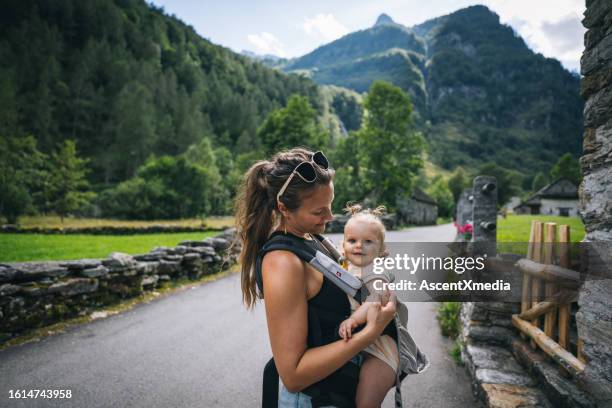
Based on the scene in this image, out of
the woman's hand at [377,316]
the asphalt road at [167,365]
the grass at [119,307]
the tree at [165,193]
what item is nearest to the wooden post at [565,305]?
the asphalt road at [167,365]

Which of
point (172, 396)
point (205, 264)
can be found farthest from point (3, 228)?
point (172, 396)

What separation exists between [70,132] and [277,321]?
78716 mm

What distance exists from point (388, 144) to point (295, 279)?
3265cm

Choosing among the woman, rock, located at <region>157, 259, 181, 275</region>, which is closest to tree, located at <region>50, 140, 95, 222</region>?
rock, located at <region>157, 259, 181, 275</region>

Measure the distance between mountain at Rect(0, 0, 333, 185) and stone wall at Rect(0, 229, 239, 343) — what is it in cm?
4235

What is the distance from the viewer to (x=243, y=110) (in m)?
87.6

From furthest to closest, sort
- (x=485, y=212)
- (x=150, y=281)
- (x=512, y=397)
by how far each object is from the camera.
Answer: (x=150, y=281) < (x=485, y=212) < (x=512, y=397)

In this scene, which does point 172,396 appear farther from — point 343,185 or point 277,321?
point 343,185

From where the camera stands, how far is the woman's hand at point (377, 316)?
1.38 meters

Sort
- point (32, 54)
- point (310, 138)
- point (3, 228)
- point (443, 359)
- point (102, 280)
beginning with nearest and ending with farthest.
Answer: point (443, 359) < point (102, 280) < point (3, 228) < point (310, 138) < point (32, 54)

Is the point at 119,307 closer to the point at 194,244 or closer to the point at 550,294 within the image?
the point at 194,244

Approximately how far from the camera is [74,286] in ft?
19.2

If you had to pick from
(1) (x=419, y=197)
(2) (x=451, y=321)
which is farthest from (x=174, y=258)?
(1) (x=419, y=197)

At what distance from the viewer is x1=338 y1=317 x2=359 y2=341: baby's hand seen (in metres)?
1.38
